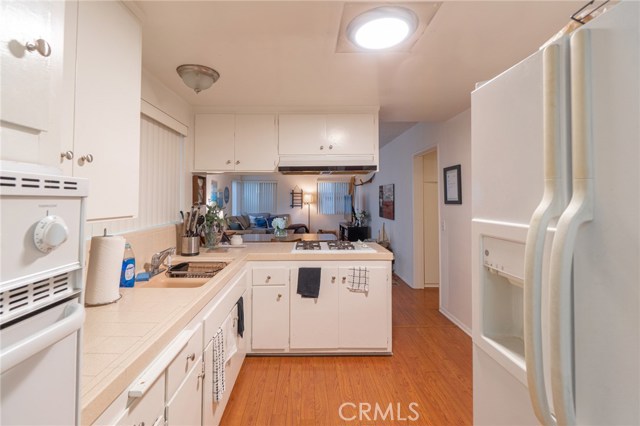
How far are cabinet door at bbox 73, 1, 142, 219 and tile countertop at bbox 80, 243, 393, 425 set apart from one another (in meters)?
0.41

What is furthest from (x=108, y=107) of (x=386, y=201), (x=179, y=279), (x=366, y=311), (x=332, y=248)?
(x=386, y=201)

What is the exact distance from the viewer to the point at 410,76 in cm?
211

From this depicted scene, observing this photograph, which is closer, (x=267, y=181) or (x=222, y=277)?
(x=222, y=277)

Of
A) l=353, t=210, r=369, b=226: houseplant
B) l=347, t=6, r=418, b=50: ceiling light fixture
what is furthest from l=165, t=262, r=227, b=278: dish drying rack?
l=353, t=210, r=369, b=226: houseplant

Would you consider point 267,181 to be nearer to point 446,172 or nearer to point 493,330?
point 446,172

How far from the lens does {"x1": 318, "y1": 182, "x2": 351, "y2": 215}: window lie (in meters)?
8.62

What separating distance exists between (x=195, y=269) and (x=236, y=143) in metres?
1.29

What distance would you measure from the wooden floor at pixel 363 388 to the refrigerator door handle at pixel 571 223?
1.56 m

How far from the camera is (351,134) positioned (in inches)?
110

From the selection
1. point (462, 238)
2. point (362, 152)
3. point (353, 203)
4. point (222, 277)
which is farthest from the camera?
point (353, 203)

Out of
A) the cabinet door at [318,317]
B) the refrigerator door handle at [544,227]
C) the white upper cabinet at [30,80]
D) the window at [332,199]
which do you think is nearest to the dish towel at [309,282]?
the cabinet door at [318,317]

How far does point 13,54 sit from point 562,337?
1128 mm

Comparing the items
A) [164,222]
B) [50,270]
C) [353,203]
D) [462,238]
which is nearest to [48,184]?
[50,270]

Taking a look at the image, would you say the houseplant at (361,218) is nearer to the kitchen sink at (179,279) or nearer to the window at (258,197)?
the window at (258,197)
